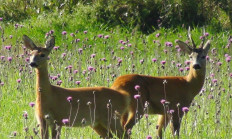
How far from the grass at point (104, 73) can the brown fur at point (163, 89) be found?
5.1 inches

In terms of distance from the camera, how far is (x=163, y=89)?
8773mm

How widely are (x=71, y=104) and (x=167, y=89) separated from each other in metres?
1.55

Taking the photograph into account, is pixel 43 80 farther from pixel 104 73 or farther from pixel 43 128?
→ pixel 104 73

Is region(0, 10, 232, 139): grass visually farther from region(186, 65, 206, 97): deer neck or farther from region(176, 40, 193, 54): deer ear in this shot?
region(176, 40, 193, 54): deer ear

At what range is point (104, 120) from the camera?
26.0 feet

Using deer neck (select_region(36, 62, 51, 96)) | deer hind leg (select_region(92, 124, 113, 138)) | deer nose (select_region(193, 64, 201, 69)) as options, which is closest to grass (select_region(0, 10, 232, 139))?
deer hind leg (select_region(92, 124, 113, 138))

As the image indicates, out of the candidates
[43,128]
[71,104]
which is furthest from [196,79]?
[43,128]

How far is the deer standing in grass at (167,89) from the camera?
8.52 meters

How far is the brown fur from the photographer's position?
852 cm

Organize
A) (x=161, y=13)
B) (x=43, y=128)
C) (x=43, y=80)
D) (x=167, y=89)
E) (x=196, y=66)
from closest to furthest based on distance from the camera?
1. (x=43, y=128)
2. (x=43, y=80)
3. (x=196, y=66)
4. (x=167, y=89)
5. (x=161, y=13)

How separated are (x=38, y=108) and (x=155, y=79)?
1.77 meters

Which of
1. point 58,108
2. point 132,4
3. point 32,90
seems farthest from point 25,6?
point 58,108

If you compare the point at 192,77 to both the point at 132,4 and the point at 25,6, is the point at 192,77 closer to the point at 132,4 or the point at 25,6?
the point at 132,4

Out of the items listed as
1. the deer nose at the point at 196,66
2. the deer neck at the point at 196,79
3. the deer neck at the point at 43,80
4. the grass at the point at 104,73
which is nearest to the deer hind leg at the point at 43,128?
the grass at the point at 104,73
